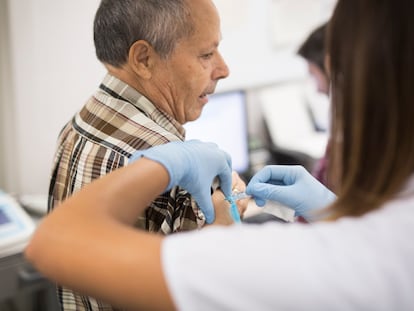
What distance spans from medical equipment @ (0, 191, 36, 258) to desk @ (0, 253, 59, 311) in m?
0.04

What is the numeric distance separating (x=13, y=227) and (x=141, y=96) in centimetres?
69

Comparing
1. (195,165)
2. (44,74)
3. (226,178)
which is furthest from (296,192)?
(44,74)

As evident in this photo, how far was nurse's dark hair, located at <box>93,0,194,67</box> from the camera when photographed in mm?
944

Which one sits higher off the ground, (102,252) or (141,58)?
(141,58)

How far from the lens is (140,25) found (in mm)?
950

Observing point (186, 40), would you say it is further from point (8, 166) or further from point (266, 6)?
point (266, 6)

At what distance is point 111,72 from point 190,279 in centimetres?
68

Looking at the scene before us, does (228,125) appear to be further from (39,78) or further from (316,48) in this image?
(39,78)

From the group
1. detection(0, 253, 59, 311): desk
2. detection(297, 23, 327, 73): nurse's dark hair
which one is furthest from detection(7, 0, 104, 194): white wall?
detection(297, 23, 327, 73): nurse's dark hair

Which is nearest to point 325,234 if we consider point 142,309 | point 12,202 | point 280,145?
point 142,309

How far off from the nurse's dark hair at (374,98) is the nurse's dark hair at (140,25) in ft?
1.57

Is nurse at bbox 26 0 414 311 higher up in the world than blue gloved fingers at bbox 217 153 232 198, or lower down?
higher up

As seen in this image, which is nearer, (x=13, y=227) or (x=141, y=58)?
(x=141, y=58)

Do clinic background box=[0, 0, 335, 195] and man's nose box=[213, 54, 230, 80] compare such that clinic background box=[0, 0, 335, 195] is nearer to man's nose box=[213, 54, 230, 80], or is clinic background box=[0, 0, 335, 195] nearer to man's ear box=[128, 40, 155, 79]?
man's nose box=[213, 54, 230, 80]
